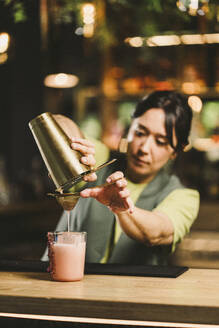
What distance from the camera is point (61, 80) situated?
487 centimetres

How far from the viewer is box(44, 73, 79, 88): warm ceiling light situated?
483 cm

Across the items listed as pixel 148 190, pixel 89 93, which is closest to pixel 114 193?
pixel 148 190

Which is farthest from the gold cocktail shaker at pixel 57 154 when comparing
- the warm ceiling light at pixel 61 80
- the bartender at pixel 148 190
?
the warm ceiling light at pixel 61 80

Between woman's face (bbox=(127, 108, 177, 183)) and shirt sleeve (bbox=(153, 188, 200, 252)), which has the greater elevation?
woman's face (bbox=(127, 108, 177, 183))

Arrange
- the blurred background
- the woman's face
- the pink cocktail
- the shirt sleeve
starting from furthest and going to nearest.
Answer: the blurred background, the woman's face, the shirt sleeve, the pink cocktail

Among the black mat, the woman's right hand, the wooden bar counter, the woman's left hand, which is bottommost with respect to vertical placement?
the black mat

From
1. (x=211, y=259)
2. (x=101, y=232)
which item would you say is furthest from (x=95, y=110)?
(x=101, y=232)

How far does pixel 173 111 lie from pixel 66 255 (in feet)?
3.03

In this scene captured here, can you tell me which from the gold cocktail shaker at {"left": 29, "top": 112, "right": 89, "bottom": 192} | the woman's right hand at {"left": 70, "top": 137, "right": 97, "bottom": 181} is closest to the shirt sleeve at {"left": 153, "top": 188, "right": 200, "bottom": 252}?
the woman's right hand at {"left": 70, "top": 137, "right": 97, "bottom": 181}

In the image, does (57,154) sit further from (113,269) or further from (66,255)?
(113,269)

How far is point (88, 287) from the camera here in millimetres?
1362

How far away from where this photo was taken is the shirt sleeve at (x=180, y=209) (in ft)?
6.31

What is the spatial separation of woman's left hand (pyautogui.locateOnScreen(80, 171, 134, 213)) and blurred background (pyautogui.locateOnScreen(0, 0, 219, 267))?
1962 mm

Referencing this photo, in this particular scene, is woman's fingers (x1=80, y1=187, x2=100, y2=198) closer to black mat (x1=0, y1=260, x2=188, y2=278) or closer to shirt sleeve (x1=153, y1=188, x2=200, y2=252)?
black mat (x1=0, y1=260, x2=188, y2=278)
